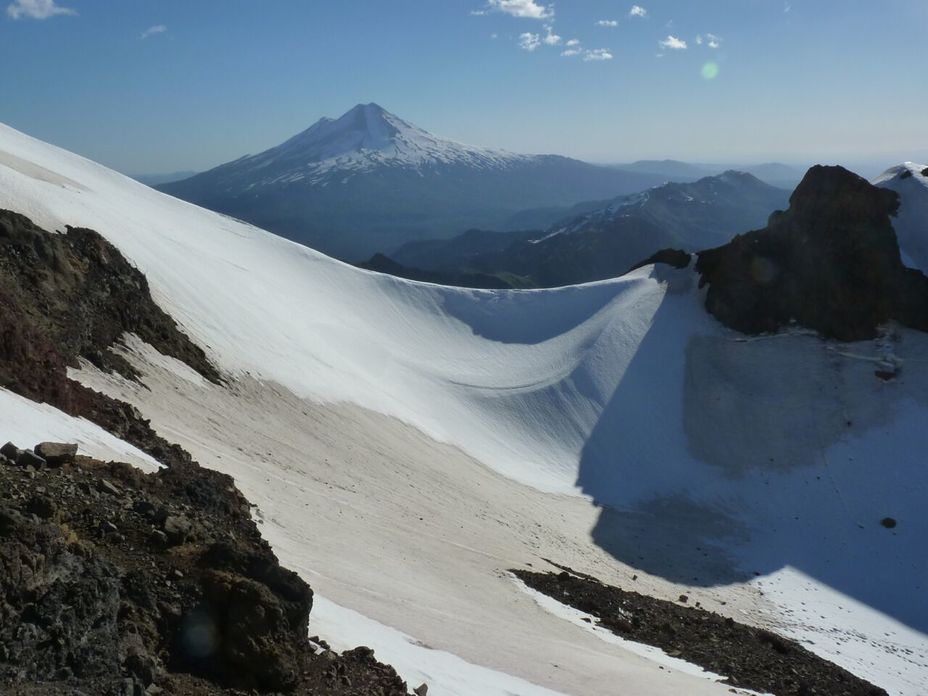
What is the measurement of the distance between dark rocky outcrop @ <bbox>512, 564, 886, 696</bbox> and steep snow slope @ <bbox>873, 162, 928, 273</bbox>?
3839 cm

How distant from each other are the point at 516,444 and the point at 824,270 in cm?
2707

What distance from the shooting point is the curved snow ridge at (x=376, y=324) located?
30172 millimetres

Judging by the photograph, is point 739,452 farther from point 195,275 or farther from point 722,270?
point 195,275

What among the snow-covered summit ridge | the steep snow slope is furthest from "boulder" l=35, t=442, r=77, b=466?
the snow-covered summit ridge

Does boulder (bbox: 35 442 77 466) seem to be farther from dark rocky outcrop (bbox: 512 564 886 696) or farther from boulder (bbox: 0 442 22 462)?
dark rocky outcrop (bbox: 512 564 886 696)

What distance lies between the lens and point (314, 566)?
15.7 m

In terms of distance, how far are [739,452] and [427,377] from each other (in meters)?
17.6

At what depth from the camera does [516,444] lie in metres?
40.1

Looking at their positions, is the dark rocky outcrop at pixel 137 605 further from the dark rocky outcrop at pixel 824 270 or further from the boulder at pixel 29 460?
the dark rocky outcrop at pixel 824 270

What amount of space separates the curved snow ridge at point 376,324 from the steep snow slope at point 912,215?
16263 mm

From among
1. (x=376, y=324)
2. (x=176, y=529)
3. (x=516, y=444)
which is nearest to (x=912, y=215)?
(x=516, y=444)

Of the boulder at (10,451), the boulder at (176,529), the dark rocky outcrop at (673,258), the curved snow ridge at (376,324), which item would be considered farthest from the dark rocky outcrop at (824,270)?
the boulder at (10,451)

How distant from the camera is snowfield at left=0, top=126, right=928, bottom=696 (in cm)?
1706

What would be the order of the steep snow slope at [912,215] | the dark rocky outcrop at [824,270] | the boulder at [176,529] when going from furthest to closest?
the steep snow slope at [912,215] → the dark rocky outcrop at [824,270] → the boulder at [176,529]
